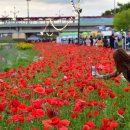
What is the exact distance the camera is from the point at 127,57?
6.25 m

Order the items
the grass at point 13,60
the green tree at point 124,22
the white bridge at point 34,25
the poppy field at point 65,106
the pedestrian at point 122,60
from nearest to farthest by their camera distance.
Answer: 1. the poppy field at point 65,106
2. the pedestrian at point 122,60
3. the grass at point 13,60
4. the green tree at point 124,22
5. the white bridge at point 34,25

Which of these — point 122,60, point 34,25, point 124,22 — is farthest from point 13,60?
point 34,25

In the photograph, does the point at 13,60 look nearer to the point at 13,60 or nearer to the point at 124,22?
the point at 13,60

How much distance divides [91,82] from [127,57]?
1.43 meters

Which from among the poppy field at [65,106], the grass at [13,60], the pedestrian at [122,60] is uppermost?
the pedestrian at [122,60]

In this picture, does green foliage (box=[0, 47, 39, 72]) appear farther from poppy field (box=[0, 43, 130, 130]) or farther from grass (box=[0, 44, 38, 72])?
poppy field (box=[0, 43, 130, 130])

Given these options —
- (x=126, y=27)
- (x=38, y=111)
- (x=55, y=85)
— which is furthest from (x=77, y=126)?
(x=126, y=27)

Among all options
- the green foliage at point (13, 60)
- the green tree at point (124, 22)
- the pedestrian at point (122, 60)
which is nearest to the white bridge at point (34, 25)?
the green tree at point (124, 22)

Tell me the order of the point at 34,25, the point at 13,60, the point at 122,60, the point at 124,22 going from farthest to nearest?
the point at 34,25 < the point at 124,22 < the point at 13,60 < the point at 122,60

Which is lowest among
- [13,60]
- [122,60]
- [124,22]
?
[13,60]

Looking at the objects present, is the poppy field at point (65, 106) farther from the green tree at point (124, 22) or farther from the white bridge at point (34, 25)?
the white bridge at point (34, 25)

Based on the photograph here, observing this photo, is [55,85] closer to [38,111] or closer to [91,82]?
[91,82]

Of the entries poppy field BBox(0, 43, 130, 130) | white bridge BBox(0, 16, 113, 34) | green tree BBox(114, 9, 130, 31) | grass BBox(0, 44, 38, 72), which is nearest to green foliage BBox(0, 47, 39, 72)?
grass BBox(0, 44, 38, 72)

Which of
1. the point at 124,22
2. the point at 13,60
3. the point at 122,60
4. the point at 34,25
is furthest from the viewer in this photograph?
the point at 34,25
